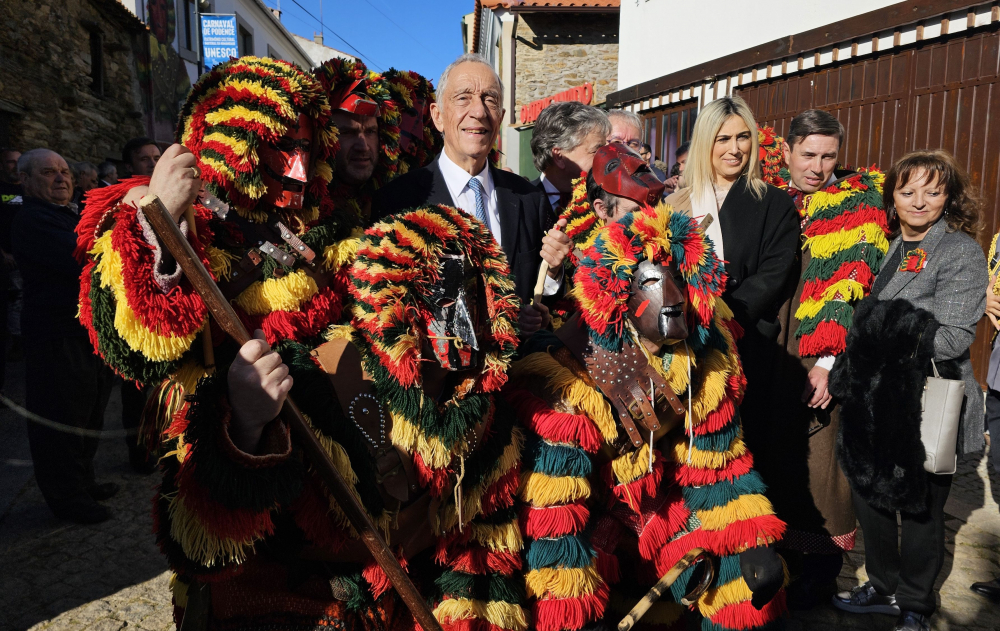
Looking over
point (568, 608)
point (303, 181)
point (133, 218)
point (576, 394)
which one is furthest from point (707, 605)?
point (133, 218)

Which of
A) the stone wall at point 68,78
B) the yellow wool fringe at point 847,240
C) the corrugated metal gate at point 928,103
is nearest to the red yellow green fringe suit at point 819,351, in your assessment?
the yellow wool fringe at point 847,240

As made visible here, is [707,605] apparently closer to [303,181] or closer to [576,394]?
[576,394]

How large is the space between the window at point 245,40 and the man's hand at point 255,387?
23.8 m

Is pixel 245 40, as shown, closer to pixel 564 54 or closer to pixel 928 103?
pixel 564 54

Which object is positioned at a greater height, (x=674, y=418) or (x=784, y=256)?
(x=784, y=256)

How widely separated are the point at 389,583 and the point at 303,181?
122cm

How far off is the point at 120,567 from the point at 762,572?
11.3ft

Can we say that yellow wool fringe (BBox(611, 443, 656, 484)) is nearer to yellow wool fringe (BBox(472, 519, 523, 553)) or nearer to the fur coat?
yellow wool fringe (BBox(472, 519, 523, 553))

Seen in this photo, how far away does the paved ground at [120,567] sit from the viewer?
3158mm

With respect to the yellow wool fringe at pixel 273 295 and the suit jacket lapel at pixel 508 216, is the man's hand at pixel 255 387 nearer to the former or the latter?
the yellow wool fringe at pixel 273 295

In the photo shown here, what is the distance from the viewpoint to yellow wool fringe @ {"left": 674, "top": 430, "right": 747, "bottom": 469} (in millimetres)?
2176

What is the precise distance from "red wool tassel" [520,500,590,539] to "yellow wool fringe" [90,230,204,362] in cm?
109

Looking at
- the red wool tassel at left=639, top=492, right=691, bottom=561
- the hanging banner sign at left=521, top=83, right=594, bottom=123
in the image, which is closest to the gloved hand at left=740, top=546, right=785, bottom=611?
the red wool tassel at left=639, top=492, right=691, bottom=561

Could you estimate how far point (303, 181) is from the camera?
201 cm
